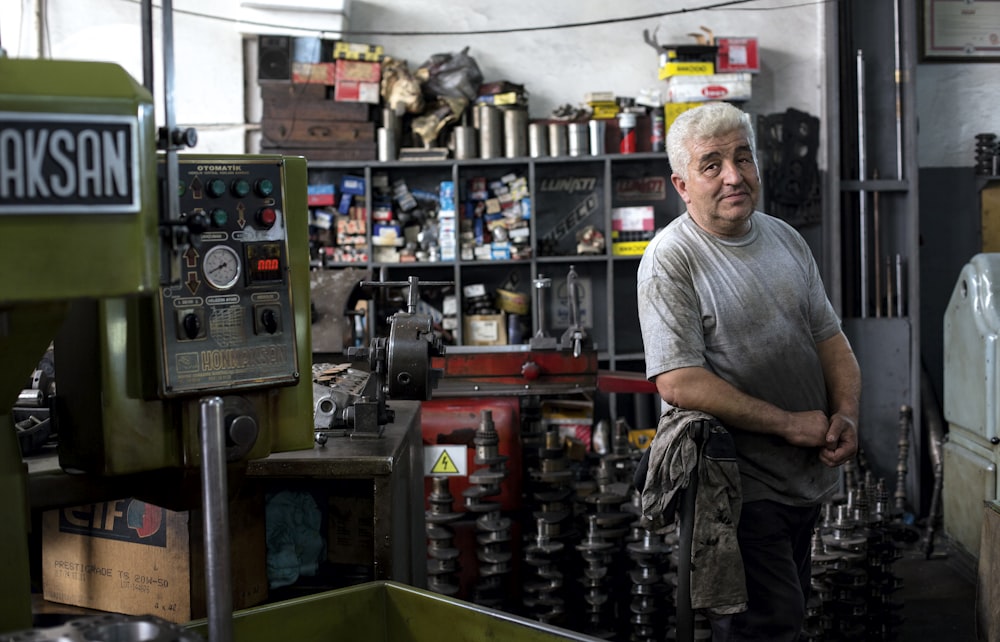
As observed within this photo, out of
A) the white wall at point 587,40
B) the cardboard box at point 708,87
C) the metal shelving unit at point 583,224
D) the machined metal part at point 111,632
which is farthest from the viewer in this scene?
the white wall at point 587,40

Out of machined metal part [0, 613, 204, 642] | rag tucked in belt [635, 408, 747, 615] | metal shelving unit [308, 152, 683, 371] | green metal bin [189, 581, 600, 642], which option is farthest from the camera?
metal shelving unit [308, 152, 683, 371]

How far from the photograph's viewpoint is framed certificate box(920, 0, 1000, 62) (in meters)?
4.85

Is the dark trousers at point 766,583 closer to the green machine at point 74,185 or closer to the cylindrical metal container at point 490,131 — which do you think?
the green machine at point 74,185

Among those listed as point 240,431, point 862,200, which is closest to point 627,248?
point 862,200

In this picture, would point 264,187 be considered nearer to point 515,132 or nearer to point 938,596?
point 938,596

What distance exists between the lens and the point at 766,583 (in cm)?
179

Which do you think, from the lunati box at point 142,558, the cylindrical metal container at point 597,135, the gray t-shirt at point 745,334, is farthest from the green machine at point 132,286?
the cylindrical metal container at point 597,135

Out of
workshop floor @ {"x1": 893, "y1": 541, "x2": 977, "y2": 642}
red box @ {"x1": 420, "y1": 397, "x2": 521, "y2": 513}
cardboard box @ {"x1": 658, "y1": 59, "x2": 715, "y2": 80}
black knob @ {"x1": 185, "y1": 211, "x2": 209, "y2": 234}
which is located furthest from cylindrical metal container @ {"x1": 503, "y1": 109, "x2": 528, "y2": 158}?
black knob @ {"x1": 185, "y1": 211, "x2": 209, "y2": 234}

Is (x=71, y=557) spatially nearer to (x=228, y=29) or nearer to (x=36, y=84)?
(x=36, y=84)

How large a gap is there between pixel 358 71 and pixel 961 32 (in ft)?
9.99

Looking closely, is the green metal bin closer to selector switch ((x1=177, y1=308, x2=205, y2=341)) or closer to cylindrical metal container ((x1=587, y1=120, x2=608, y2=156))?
selector switch ((x1=177, y1=308, x2=205, y2=341))

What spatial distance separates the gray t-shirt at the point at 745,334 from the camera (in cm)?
178

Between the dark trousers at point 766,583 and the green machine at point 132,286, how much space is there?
3.03ft

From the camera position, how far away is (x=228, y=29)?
4.78 meters
